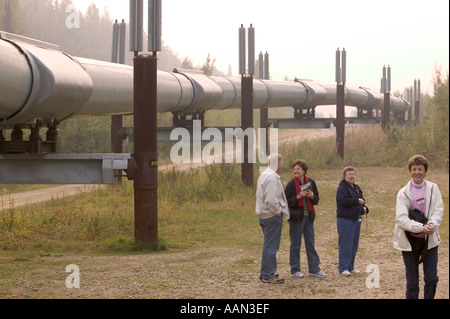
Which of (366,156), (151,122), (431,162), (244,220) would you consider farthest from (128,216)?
(366,156)

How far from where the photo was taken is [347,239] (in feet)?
30.3

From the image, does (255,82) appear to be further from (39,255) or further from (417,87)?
(417,87)

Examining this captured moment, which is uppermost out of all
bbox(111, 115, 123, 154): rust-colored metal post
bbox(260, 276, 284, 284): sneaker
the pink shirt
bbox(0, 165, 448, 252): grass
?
bbox(111, 115, 123, 154): rust-colored metal post

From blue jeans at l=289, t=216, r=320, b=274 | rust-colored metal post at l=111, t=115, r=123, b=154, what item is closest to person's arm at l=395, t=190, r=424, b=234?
blue jeans at l=289, t=216, r=320, b=274

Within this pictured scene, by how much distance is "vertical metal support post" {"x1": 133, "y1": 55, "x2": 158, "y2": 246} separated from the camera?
1112 cm

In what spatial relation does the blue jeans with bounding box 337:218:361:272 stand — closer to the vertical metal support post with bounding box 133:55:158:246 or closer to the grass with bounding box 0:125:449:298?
the grass with bounding box 0:125:449:298

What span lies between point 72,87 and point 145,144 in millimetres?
1552

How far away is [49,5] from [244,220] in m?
66.4

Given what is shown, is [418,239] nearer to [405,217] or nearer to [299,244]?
[405,217]

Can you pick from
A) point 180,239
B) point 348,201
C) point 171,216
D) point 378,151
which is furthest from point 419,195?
point 378,151

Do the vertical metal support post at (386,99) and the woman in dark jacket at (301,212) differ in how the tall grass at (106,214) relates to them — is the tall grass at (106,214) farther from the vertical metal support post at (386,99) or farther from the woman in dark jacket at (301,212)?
the vertical metal support post at (386,99)

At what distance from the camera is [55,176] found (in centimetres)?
1043

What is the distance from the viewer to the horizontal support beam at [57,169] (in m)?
10.4

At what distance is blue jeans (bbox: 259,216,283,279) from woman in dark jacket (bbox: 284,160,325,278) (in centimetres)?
32
